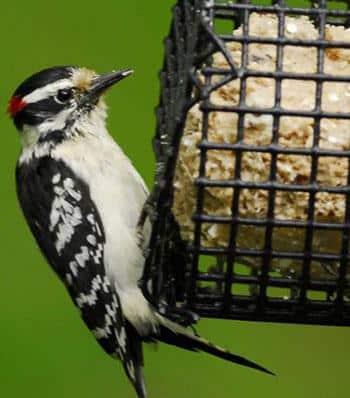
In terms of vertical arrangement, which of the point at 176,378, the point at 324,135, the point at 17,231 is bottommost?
the point at 176,378

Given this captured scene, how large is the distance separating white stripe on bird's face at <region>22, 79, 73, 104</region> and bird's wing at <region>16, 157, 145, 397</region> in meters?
0.21

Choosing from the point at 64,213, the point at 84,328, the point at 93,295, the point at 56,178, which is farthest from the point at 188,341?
the point at 84,328

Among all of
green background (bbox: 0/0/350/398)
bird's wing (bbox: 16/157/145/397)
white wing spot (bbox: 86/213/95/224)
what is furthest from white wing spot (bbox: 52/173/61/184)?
green background (bbox: 0/0/350/398)

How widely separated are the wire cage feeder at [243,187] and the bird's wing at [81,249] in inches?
13.3

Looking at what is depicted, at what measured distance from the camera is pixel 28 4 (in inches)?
324

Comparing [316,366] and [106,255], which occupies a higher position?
[106,255]

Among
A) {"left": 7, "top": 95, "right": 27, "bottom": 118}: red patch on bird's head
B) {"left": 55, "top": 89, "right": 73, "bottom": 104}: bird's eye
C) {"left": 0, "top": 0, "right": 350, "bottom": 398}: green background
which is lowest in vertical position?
{"left": 0, "top": 0, "right": 350, "bottom": 398}: green background

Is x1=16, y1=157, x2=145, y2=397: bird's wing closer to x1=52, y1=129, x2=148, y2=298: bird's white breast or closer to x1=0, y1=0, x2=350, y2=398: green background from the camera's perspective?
x1=52, y1=129, x2=148, y2=298: bird's white breast

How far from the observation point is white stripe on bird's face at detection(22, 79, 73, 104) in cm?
610

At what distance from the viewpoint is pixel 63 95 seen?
6129 mm

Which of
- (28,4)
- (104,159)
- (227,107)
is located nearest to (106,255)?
(104,159)

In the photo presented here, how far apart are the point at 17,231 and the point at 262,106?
281 cm

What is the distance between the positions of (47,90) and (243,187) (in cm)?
112

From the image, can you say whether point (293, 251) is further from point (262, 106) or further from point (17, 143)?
point (17, 143)
